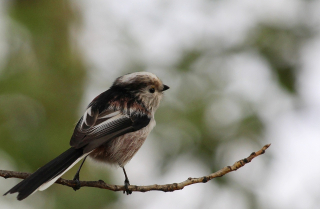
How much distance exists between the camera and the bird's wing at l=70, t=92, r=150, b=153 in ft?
10.8

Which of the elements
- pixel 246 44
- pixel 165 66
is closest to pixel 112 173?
pixel 165 66

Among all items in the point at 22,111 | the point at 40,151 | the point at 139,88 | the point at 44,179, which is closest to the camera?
the point at 44,179

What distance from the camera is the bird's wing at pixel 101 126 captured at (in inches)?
130

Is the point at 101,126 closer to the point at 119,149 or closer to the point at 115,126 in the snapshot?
the point at 115,126

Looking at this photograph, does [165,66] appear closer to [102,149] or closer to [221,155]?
[221,155]

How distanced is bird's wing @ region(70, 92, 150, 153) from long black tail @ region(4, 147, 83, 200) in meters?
0.10

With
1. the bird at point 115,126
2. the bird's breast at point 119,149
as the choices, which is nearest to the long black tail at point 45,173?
the bird at point 115,126

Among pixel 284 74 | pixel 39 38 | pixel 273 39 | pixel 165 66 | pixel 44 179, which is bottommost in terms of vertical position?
pixel 44 179

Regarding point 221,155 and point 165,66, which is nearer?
point 221,155

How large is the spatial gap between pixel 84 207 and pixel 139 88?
336 cm

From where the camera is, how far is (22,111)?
7664mm

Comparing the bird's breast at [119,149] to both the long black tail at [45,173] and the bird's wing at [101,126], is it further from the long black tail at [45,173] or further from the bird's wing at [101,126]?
the long black tail at [45,173]

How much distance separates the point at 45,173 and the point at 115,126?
99 cm

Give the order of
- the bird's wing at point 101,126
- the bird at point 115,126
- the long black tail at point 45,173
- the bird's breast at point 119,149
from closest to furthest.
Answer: the long black tail at point 45,173 < the bird at point 115,126 < the bird's wing at point 101,126 < the bird's breast at point 119,149
